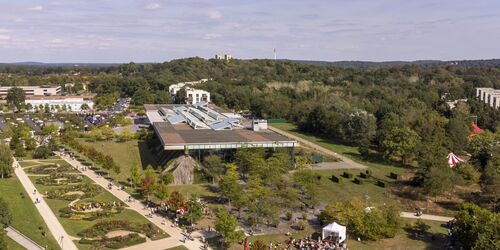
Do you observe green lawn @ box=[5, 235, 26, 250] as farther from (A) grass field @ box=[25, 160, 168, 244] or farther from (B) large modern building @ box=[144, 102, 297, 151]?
(B) large modern building @ box=[144, 102, 297, 151]

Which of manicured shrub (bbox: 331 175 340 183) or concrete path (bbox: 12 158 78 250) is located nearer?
concrete path (bbox: 12 158 78 250)

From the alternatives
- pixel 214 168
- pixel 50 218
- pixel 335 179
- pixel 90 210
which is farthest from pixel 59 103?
pixel 335 179

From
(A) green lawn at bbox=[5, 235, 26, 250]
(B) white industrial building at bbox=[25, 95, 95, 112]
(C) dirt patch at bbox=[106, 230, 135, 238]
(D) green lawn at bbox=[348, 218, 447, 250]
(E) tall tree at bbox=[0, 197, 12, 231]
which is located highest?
(B) white industrial building at bbox=[25, 95, 95, 112]

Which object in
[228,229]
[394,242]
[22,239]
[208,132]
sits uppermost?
[208,132]

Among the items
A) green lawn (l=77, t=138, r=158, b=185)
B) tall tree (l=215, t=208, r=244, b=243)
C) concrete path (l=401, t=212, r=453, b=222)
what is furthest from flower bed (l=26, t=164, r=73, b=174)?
concrete path (l=401, t=212, r=453, b=222)

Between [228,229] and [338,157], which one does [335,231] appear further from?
[338,157]

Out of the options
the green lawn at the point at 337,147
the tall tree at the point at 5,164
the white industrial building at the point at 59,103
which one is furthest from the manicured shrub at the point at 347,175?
the white industrial building at the point at 59,103

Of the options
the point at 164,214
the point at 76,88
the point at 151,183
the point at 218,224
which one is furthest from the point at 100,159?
the point at 76,88

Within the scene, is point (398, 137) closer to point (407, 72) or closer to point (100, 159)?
point (100, 159)

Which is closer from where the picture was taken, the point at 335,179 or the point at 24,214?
the point at 24,214
